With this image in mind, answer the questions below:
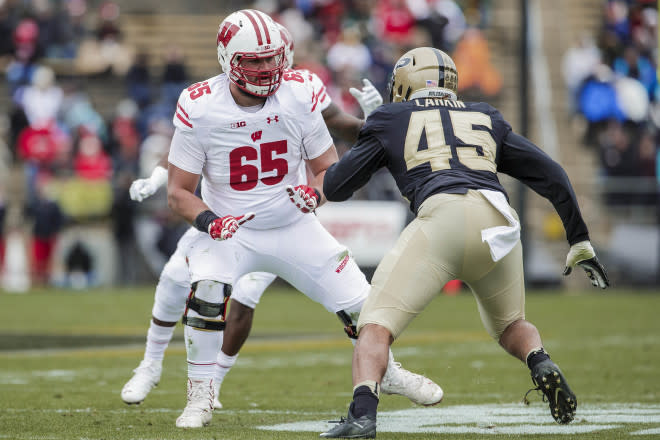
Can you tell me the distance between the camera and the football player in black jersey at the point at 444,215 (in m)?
4.71

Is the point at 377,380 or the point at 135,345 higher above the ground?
the point at 377,380

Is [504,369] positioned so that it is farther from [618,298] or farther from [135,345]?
[618,298]

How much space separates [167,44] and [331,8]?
313cm

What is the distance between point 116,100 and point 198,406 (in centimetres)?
1412

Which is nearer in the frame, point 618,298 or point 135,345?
point 135,345

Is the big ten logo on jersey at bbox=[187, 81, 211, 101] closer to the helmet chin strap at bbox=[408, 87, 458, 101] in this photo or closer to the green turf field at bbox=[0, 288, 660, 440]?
the helmet chin strap at bbox=[408, 87, 458, 101]

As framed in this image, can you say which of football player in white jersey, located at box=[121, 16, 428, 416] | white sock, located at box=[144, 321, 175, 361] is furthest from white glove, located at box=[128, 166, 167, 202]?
white sock, located at box=[144, 321, 175, 361]

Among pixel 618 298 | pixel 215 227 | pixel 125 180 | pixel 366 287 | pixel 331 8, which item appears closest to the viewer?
pixel 215 227

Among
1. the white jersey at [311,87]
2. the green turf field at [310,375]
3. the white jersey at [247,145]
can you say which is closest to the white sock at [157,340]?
the green turf field at [310,375]

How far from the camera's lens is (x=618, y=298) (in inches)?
588

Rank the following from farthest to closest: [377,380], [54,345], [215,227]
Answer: [54,345], [215,227], [377,380]

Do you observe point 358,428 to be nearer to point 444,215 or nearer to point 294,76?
point 444,215

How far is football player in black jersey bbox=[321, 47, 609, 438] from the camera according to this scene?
4707mm

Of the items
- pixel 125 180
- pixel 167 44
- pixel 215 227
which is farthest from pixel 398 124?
pixel 167 44
